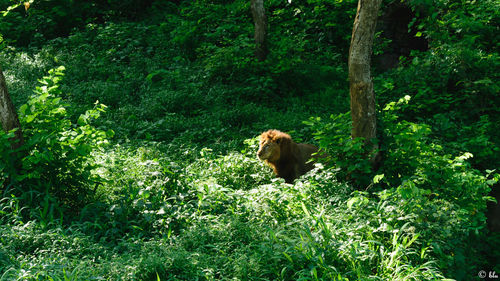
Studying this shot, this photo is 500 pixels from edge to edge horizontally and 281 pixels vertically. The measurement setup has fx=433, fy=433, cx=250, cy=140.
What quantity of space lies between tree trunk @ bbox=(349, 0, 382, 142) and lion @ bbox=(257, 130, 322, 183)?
1.03 metres

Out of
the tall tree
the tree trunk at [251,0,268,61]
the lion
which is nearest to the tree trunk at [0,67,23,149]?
the lion

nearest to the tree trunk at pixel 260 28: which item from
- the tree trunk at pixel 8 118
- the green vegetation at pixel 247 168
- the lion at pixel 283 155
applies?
the green vegetation at pixel 247 168

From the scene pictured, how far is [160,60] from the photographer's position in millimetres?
12133

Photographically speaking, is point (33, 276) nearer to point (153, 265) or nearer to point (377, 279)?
point (153, 265)

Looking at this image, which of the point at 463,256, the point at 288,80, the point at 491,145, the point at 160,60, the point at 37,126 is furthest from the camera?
the point at 160,60

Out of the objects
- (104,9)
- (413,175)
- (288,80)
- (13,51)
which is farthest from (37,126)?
(104,9)

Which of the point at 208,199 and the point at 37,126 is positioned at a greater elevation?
the point at 37,126

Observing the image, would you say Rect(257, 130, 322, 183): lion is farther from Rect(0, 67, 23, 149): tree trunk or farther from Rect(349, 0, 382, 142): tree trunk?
Rect(0, 67, 23, 149): tree trunk

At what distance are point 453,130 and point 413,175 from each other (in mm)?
2896

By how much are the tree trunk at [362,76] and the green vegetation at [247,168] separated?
0.31 m

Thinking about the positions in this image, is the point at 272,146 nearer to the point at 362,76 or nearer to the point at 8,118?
the point at 362,76

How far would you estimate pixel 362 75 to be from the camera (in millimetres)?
6090

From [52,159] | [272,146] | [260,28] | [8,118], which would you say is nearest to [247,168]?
[272,146]

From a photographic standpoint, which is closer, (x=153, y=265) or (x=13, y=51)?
(x=153, y=265)
